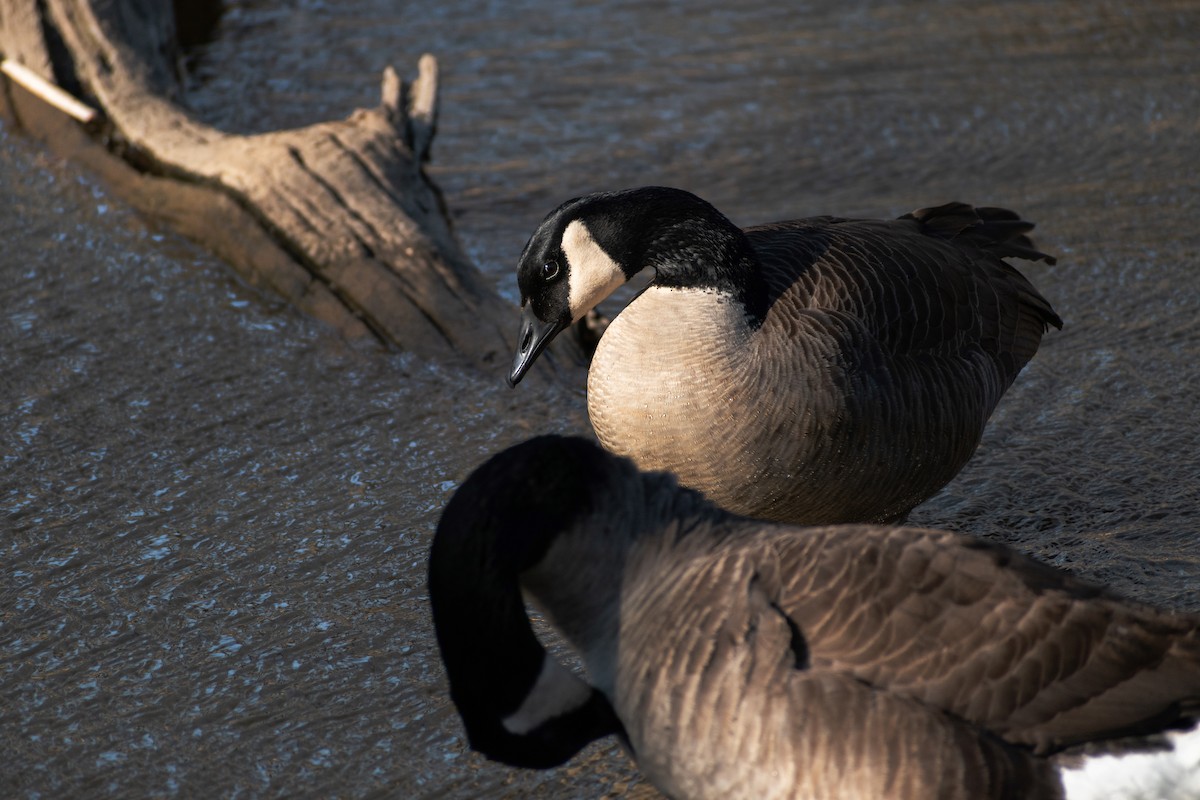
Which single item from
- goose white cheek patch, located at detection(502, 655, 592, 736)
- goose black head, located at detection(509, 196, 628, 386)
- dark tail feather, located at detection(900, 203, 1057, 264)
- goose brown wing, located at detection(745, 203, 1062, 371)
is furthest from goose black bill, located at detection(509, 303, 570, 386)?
goose white cheek patch, located at detection(502, 655, 592, 736)

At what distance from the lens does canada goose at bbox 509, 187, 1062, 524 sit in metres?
4.32

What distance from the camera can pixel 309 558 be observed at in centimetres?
489

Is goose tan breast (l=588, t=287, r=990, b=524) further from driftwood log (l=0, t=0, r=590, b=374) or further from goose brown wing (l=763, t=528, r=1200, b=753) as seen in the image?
driftwood log (l=0, t=0, r=590, b=374)

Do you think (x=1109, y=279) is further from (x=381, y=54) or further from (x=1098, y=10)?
(x=381, y=54)

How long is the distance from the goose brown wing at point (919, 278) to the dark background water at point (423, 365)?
2.34 ft

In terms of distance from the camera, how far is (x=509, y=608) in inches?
117

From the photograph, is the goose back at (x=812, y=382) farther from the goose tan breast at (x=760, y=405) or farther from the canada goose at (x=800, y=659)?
the canada goose at (x=800, y=659)

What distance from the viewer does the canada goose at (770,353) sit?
14.2 feet

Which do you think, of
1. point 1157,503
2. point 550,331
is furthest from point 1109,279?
point 550,331

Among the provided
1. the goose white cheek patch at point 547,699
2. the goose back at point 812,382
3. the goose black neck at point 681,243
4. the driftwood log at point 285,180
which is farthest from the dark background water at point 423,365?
the goose black neck at point 681,243

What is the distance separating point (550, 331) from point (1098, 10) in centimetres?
719

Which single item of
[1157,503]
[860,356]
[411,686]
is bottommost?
[1157,503]

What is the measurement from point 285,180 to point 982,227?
3509 millimetres

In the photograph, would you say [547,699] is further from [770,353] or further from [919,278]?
[919,278]
